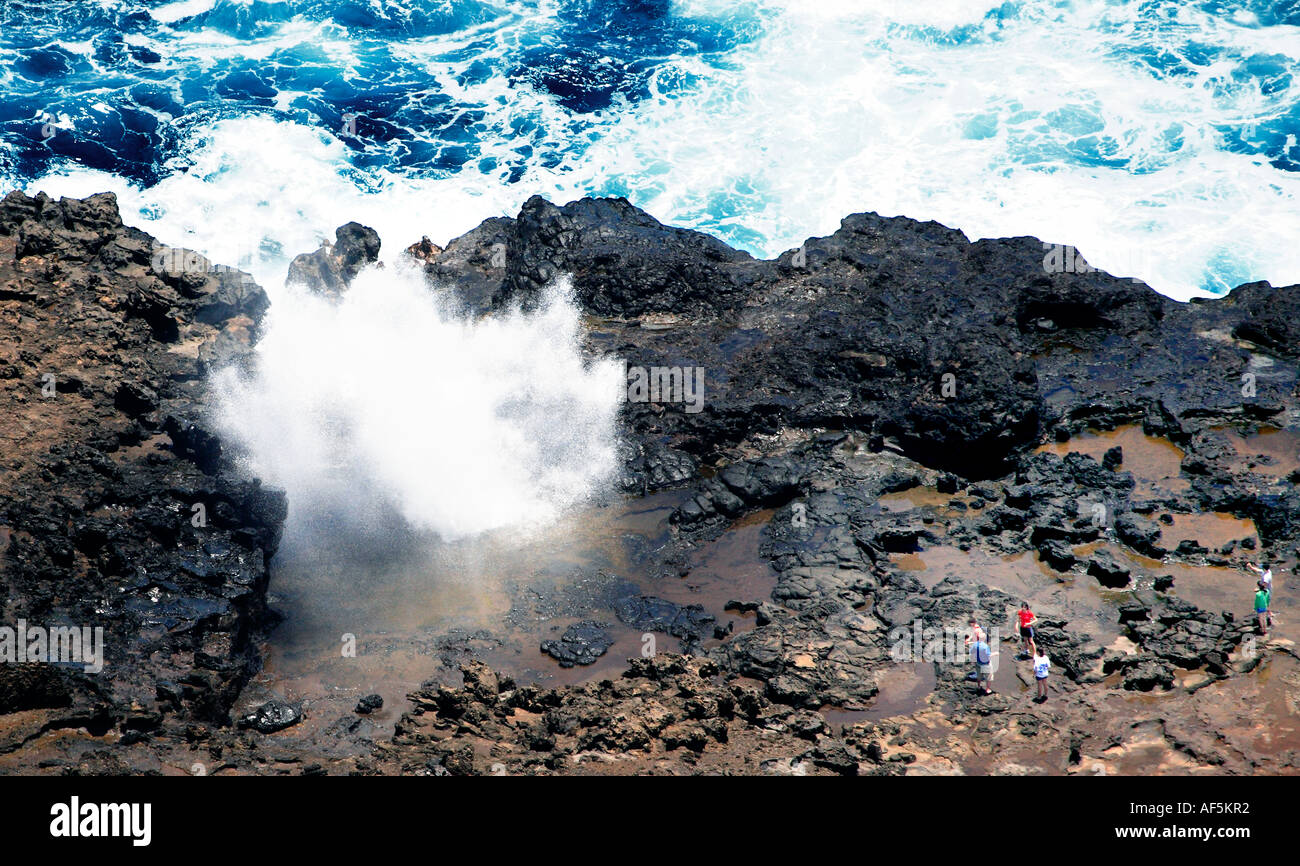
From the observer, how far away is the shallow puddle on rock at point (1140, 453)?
21.4m

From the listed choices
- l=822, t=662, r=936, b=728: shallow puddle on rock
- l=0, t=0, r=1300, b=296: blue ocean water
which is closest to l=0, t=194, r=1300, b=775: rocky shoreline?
l=822, t=662, r=936, b=728: shallow puddle on rock

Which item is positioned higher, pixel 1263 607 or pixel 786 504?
pixel 786 504

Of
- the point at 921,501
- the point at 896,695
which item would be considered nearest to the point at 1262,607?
the point at 896,695

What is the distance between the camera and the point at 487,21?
41.4 metres

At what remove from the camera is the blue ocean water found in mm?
34062

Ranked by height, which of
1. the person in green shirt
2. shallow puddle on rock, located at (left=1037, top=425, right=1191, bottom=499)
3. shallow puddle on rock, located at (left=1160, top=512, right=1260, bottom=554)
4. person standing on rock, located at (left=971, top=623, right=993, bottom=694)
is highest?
shallow puddle on rock, located at (left=1037, top=425, right=1191, bottom=499)

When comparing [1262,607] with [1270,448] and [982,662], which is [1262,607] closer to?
[982,662]

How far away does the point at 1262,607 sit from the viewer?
701 inches

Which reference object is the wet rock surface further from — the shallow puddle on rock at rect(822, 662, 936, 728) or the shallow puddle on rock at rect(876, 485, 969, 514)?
the shallow puddle on rock at rect(876, 485, 969, 514)

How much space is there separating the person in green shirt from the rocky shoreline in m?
0.21

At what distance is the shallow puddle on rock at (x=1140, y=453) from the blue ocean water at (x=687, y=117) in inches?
449

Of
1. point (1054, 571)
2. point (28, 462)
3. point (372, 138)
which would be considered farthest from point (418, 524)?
point (372, 138)

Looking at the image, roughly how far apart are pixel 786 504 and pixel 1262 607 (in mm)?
8264

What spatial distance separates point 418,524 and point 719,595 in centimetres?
606
